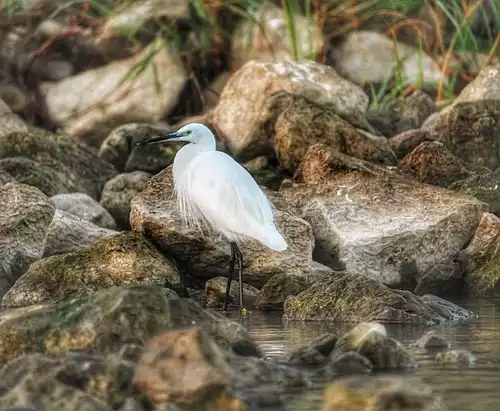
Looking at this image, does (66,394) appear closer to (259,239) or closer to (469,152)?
(259,239)

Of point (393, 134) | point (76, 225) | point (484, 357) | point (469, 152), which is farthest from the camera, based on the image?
point (393, 134)

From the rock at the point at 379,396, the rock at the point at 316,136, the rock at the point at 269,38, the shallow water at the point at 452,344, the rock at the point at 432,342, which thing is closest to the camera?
the rock at the point at 379,396

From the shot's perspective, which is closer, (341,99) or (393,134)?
(341,99)

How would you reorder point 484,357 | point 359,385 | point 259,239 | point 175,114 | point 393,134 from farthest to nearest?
point 175,114 < point 393,134 < point 259,239 < point 484,357 < point 359,385

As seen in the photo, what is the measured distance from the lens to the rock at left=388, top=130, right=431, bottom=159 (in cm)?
1316

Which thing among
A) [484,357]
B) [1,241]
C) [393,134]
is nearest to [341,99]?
[393,134]

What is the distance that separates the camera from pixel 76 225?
36.0 feet

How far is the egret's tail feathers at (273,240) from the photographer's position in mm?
9445

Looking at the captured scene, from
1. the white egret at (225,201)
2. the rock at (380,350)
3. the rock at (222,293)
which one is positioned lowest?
the rock at (222,293)

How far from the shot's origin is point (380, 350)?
6.66 m

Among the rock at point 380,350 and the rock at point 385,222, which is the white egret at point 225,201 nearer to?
the rock at point 385,222

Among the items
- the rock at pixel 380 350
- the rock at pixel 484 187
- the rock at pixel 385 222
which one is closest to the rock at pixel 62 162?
the rock at pixel 385 222

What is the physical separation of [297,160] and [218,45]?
17.8ft

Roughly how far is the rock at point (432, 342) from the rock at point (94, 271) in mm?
2810
